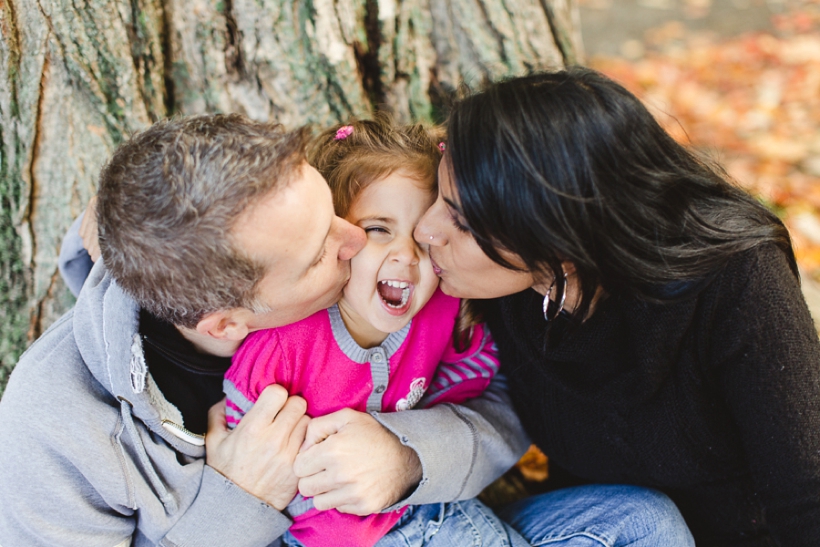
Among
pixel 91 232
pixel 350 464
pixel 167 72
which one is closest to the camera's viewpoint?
pixel 350 464

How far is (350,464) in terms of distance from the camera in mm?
1801

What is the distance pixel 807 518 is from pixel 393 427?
→ 3.73 ft

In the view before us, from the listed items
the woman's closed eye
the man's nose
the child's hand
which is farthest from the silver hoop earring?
the child's hand

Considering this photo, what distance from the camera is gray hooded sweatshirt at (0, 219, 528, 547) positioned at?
1601mm

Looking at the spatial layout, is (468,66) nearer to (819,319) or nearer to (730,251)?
(730,251)

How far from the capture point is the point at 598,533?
6.34 feet

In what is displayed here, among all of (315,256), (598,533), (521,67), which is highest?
(521,67)

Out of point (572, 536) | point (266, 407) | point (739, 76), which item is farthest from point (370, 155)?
point (739, 76)

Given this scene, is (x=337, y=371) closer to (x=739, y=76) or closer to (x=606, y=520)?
(x=606, y=520)

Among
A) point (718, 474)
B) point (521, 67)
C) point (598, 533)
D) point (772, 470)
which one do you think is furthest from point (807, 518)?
point (521, 67)

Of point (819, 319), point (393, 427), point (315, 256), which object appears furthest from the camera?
point (819, 319)

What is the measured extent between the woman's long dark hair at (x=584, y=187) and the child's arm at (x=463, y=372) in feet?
1.75

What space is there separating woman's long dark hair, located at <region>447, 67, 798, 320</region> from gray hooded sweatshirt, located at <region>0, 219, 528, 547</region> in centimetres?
74

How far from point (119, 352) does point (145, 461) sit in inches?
12.4
